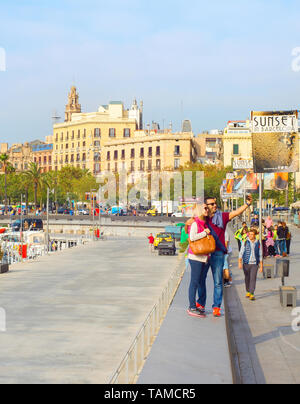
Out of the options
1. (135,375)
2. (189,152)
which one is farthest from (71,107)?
(135,375)

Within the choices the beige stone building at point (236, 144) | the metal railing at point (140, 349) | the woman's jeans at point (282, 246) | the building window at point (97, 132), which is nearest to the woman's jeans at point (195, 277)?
the metal railing at point (140, 349)

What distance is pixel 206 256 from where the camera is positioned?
1012 centimetres

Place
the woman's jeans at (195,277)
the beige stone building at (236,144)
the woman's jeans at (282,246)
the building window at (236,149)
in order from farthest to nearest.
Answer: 1. the building window at (236,149)
2. the beige stone building at (236,144)
3. the woman's jeans at (282,246)
4. the woman's jeans at (195,277)

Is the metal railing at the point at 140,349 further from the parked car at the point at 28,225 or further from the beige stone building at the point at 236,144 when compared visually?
the beige stone building at the point at 236,144

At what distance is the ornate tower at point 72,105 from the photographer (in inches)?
6870

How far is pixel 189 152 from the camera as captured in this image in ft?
398

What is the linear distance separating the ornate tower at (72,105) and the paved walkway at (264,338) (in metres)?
160

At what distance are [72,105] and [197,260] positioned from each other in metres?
169

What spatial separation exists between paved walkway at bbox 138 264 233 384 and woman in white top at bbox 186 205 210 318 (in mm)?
180

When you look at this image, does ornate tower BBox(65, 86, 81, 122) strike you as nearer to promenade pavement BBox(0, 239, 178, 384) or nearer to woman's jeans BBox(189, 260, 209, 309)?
promenade pavement BBox(0, 239, 178, 384)

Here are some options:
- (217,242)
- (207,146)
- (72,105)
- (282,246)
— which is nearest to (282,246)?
(282,246)

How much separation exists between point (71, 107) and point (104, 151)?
4573 cm

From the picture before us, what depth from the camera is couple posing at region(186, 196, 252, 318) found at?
1003 cm

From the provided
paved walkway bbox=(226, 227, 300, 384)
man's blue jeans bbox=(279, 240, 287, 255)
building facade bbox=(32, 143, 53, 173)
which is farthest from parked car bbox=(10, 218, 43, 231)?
building facade bbox=(32, 143, 53, 173)
